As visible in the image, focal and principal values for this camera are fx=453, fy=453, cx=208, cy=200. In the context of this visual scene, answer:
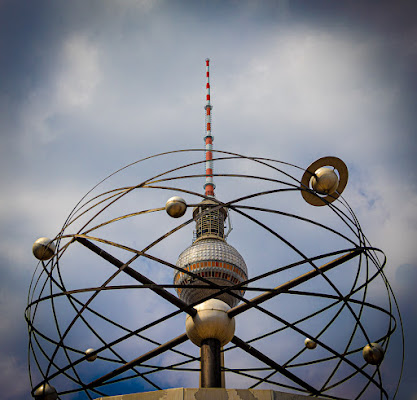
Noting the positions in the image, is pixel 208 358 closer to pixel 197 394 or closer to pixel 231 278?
pixel 197 394

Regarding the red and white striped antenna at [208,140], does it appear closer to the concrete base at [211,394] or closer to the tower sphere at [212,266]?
the tower sphere at [212,266]

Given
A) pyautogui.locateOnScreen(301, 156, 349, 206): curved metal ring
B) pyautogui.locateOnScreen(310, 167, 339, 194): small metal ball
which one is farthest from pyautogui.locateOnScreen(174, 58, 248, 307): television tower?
pyautogui.locateOnScreen(310, 167, 339, 194): small metal ball

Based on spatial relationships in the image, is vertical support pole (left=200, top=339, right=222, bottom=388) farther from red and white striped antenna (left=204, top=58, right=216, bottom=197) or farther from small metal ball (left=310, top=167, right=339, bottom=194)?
red and white striped antenna (left=204, top=58, right=216, bottom=197)

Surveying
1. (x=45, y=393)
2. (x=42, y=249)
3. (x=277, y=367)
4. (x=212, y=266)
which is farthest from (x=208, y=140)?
(x=45, y=393)

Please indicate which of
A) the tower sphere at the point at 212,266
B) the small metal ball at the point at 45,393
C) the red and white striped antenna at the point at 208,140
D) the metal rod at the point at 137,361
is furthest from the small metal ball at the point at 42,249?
the red and white striped antenna at the point at 208,140

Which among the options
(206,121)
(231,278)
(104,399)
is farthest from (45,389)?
(206,121)

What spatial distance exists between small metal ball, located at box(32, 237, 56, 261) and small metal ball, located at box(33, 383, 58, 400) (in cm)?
254

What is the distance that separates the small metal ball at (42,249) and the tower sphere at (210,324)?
10.3 ft

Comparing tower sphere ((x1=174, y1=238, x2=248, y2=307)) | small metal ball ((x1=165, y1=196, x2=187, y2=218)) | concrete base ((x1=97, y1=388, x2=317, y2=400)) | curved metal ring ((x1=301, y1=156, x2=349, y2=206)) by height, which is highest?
tower sphere ((x1=174, y1=238, x2=248, y2=307))

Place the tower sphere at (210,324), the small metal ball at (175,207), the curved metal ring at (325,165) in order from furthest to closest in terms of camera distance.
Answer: the curved metal ring at (325,165) → the tower sphere at (210,324) → the small metal ball at (175,207)

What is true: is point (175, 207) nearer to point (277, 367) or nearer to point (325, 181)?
point (325, 181)

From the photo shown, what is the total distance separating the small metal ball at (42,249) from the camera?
8.72 m

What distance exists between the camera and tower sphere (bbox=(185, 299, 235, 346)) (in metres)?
9.16

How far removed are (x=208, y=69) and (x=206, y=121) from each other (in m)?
5.12
